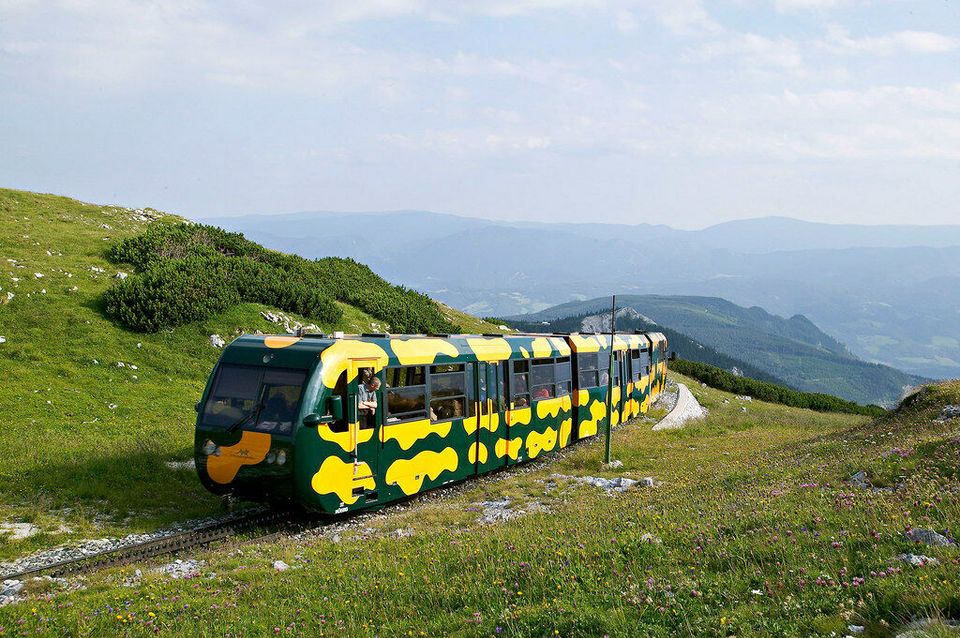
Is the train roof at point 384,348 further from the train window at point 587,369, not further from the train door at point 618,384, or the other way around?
the train door at point 618,384

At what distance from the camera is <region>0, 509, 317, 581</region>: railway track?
413 inches

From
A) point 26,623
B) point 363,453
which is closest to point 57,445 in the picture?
point 363,453

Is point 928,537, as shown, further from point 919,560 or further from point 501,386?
point 501,386

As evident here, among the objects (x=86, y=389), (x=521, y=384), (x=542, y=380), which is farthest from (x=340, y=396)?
(x=86, y=389)

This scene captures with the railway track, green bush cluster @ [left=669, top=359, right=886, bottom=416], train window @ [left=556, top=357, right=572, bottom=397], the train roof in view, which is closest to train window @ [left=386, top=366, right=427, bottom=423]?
the train roof

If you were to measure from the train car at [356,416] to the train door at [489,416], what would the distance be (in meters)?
0.03

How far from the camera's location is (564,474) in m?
18.6

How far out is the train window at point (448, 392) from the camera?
15.3m

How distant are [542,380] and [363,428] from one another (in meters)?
7.89

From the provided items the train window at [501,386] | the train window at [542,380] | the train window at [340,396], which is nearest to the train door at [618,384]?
the train window at [542,380]

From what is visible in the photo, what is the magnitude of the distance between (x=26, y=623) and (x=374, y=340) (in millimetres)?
7732

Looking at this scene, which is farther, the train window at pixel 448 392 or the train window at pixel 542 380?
the train window at pixel 542 380

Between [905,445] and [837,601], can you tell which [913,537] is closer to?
[837,601]

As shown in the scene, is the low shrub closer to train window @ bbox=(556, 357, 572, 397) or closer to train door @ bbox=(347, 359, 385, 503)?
train window @ bbox=(556, 357, 572, 397)
